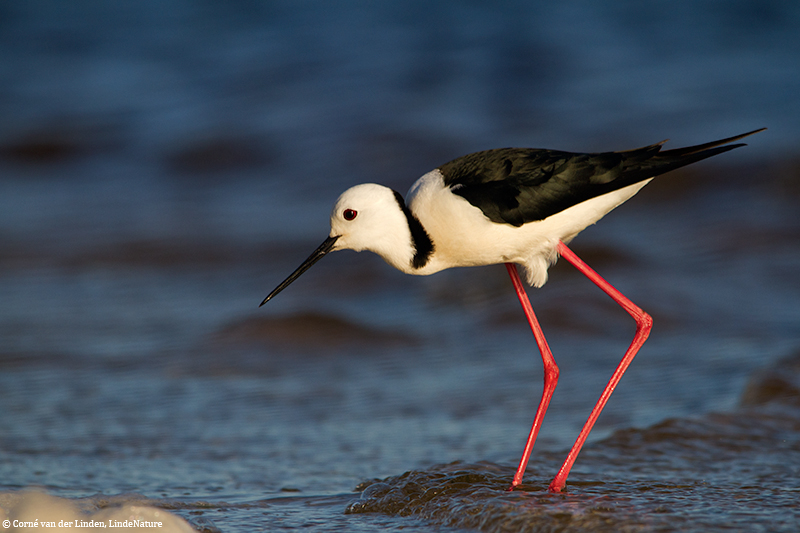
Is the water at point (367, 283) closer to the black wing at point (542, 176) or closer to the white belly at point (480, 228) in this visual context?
the white belly at point (480, 228)

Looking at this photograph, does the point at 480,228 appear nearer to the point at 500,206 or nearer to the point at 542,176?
the point at 500,206

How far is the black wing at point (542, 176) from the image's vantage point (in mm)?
4199

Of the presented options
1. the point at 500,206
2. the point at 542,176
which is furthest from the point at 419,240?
the point at 542,176

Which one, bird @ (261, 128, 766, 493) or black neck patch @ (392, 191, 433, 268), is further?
black neck patch @ (392, 191, 433, 268)

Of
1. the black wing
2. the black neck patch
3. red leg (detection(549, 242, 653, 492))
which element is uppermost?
the black wing

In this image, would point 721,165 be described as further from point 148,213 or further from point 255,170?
point 148,213

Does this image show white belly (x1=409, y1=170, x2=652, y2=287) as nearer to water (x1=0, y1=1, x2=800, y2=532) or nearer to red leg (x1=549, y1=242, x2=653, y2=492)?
red leg (x1=549, y1=242, x2=653, y2=492)

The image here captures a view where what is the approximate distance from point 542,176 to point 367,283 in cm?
462

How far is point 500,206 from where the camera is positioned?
4.19m

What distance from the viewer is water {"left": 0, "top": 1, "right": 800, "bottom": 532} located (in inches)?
184

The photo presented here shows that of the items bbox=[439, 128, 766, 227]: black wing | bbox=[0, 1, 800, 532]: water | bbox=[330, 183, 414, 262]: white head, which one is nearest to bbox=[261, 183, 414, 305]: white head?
bbox=[330, 183, 414, 262]: white head

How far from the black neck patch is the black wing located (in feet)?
0.85

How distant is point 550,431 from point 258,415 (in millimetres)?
1953

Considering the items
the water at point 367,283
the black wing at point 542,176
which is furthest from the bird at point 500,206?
the water at point 367,283
